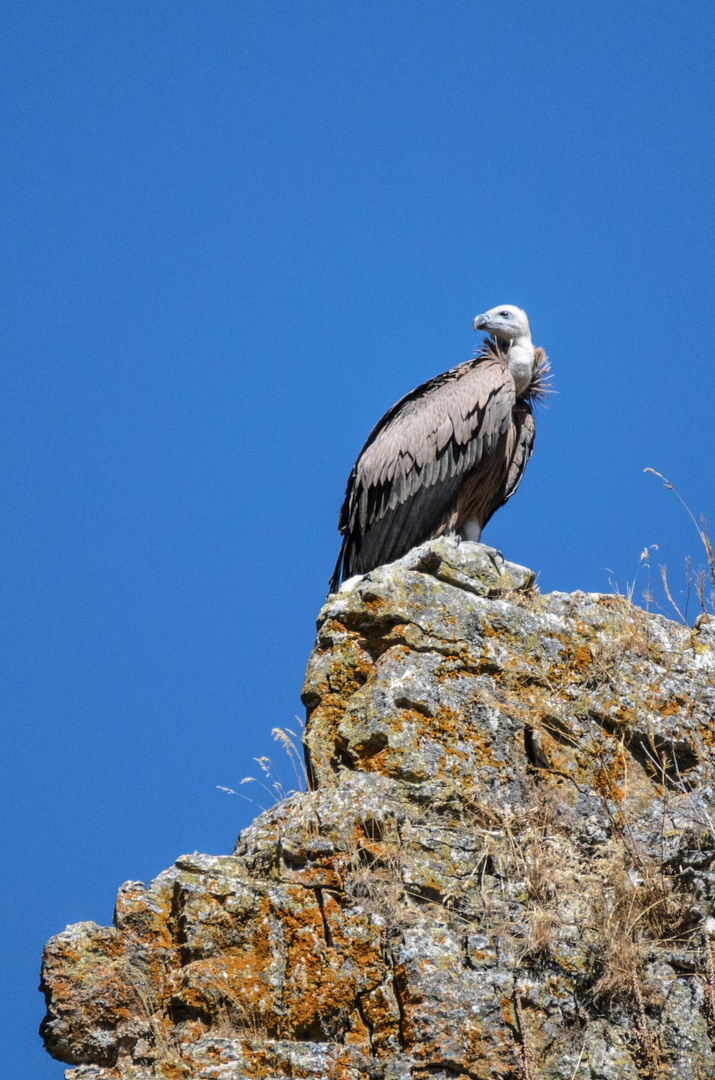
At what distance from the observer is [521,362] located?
414 inches

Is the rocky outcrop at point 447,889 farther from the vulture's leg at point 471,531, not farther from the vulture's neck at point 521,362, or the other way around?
the vulture's neck at point 521,362

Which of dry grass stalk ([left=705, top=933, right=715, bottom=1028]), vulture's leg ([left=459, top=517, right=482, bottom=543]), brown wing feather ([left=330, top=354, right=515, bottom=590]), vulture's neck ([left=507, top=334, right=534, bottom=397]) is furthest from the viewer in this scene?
vulture's neck ([left=507, top=334, right=534, bottom=397])

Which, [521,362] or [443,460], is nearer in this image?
[443,460]

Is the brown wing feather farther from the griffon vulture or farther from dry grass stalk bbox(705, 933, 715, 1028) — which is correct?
dry grass stalk bbox(705, 933, 715, 1028)

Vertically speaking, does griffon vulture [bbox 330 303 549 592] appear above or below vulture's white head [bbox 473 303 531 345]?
below

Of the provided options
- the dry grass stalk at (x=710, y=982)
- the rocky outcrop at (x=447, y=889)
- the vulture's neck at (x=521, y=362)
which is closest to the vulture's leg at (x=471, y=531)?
the vulture's neck at (x=521, y=362)

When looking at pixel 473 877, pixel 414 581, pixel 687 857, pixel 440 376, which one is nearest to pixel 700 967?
pixel 687 857

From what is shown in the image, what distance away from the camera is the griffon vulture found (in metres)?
10.1

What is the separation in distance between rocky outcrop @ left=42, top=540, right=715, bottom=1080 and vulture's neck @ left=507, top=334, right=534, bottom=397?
2.83 m

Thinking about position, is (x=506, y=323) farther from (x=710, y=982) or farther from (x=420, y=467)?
(x=710, y=982)

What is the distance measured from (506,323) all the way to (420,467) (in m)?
1.55

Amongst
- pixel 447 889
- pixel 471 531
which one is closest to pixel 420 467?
pixel 471 531

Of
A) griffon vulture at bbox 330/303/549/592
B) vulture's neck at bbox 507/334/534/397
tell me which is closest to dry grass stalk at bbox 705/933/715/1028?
griffon vulture at bbox 330/303/549/592

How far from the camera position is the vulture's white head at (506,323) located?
10.7m
